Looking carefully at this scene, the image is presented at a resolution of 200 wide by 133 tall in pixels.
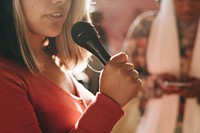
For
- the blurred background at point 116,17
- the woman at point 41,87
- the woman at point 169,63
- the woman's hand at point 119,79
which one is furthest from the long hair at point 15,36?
the blurred background at point 116,17

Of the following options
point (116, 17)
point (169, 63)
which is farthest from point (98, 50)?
point (116, 17)

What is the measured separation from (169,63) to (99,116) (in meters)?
0.85

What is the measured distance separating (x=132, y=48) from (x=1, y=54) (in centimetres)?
87

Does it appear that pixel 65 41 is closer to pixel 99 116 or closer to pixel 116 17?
pixel 99 116

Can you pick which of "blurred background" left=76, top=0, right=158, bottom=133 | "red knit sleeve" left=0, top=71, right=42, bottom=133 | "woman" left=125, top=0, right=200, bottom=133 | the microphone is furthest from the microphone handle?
"blurred background" left=76, top=0, right=158, bottom=133

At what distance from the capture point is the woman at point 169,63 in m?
1.31

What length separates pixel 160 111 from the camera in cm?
138

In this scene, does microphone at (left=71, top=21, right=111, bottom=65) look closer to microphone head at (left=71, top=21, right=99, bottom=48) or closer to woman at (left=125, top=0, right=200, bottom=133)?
microphone head at (left=71, top=21, right=99, bottom=48)

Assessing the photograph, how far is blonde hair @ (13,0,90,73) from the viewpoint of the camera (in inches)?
21.4

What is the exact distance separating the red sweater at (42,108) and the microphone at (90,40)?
0.17 feet

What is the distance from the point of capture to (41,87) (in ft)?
1.80

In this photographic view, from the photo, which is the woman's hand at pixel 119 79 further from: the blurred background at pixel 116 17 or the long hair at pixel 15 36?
the blurred background at pixel 116 17

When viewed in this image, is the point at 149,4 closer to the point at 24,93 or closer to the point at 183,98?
the point at 183,98

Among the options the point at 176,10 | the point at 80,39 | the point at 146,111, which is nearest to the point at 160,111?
the point at 146,111
